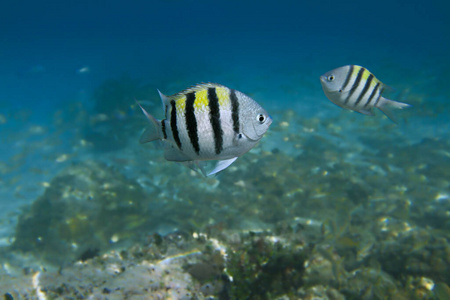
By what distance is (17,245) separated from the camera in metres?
7.80

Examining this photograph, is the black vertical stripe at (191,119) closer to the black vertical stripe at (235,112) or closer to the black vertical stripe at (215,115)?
the black vertical stripe at (215,115)

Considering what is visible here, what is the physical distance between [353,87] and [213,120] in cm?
138

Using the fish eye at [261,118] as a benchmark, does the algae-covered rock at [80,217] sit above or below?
below

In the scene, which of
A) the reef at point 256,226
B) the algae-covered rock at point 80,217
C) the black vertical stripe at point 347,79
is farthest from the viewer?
the algae-covered rock at point 80,217

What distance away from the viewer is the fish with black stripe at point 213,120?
1485 millimetres

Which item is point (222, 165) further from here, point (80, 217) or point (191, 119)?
point (80, 217)

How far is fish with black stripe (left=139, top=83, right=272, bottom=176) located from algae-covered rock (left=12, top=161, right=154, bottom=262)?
22.0 ft

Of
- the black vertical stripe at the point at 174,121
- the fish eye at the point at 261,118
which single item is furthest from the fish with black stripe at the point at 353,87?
the black vertical stripe at the point at 174,121

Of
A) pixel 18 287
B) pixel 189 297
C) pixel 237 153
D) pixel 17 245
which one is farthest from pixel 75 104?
pixel 237 153

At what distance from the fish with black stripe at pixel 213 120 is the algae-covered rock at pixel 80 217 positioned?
6698 mm

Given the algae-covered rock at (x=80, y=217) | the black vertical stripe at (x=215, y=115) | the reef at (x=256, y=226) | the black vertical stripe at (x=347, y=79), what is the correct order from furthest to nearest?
the algae-covered rock at (x=80, y=217) → the reef at (x=256, y=226) → the black vertical stripe at (x=347, y=79) → the black vertical stripe at (x=215, y=115)

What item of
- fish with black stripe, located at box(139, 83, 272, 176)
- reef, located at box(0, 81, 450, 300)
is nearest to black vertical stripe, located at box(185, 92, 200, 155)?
fish with black stripe, located at box(139, 83, 272, 176)

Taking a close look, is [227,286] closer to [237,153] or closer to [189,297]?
[189,297]

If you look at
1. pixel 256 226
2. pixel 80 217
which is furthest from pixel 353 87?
pixel 80 217
